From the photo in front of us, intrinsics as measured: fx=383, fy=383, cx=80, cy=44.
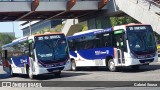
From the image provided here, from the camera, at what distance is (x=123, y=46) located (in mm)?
22750

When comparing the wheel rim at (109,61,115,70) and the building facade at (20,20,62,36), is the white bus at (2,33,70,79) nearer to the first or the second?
the wheel rim at (109,61,115,70)

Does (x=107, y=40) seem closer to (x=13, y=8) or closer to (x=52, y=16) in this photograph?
(x=13, y=8)

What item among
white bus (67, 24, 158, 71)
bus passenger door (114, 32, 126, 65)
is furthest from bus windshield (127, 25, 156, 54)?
bus passenger door (114, 32, 126, 65)

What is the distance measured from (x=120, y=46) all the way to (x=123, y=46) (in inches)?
13.0

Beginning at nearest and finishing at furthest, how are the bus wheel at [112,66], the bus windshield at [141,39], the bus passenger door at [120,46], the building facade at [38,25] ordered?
the bus windshield at [141,39] < the bus passenger door at [120,46] < the bus wheel at [112,66] < the building facade at [38,25]

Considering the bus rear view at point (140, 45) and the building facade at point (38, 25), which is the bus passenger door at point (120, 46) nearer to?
the bus rear view at point (140, 45)

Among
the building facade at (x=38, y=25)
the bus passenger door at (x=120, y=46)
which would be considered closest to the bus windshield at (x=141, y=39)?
the bus passenger door at (x=120, y=46)

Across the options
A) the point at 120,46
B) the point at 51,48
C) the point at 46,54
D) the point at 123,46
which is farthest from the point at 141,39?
the point at 46,54

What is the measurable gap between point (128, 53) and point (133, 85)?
7100mm

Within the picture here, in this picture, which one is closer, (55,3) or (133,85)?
(133,85)

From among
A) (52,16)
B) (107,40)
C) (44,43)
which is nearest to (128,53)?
(107,40)

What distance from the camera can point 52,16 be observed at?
43969mm

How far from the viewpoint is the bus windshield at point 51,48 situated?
2220 centimetres

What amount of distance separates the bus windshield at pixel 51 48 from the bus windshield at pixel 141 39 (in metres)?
3.93
